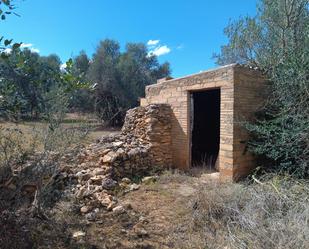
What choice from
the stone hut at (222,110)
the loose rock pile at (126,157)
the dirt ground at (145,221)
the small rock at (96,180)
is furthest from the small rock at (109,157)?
the stone hut at (222,110)

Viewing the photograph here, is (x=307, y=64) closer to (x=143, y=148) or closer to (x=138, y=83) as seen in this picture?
(x=143, y=148)

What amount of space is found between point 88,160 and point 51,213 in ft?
9.79

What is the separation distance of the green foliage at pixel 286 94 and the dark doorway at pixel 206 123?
116 inches

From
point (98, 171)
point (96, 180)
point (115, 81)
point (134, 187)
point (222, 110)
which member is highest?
point (115, 81)

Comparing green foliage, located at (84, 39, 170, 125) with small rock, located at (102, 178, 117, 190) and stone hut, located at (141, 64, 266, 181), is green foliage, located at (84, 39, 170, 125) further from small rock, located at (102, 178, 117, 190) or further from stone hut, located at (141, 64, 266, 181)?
small rock, located at (102, 178, 117, 190)

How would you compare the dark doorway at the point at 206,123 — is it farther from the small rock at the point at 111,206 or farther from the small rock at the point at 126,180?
the small rock at the point at 111,206

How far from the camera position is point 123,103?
20688 mm

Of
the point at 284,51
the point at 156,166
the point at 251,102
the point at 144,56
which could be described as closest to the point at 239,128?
the point at 251,102

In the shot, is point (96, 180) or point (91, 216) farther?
point (96, 180)

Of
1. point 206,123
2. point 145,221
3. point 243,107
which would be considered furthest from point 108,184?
Answer: point 206,123

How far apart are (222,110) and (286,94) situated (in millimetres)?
1518

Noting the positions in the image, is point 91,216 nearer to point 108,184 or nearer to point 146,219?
point 146,219

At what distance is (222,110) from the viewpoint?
279 inches

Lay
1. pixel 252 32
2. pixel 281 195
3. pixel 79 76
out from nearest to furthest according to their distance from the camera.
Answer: pixel 79 76, pixel 281 195, pixel 252 32
